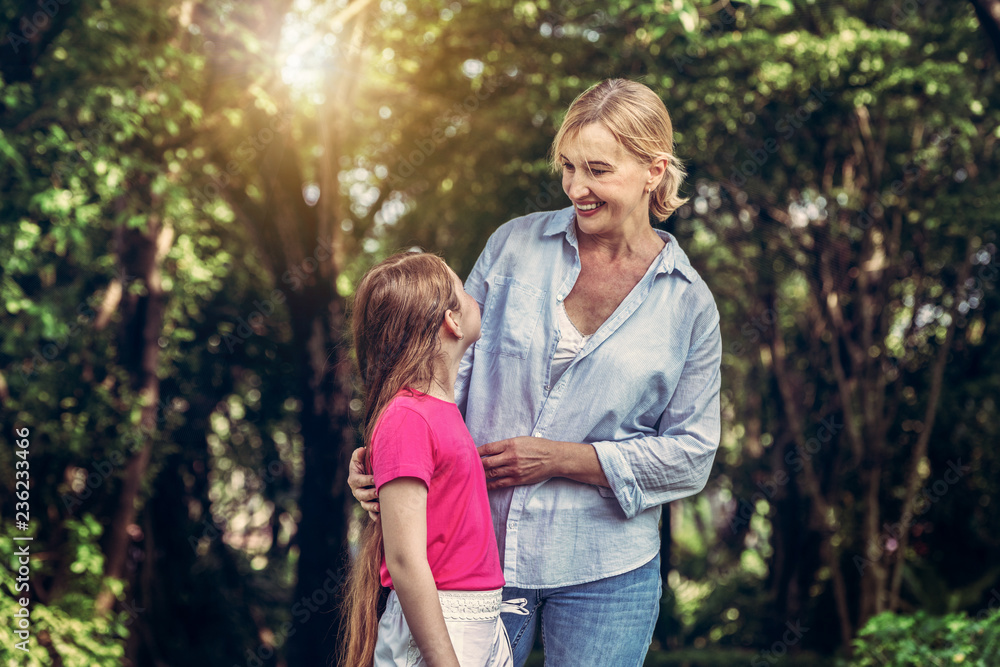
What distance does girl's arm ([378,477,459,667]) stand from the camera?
128cm

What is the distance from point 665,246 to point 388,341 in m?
0.66

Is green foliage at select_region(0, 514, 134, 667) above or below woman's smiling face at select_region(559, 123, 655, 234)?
below

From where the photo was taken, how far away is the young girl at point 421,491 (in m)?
1.29

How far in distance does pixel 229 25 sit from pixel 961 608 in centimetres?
627

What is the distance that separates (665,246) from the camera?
1728 mm

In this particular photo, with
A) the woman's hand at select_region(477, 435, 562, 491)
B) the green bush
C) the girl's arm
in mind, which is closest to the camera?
the girl's arm

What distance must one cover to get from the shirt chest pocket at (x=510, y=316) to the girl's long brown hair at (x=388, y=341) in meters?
0.21

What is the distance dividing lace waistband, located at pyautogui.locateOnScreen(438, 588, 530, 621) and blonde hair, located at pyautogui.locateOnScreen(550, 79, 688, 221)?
0.86m

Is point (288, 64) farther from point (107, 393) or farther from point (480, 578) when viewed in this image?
point (480, 578)

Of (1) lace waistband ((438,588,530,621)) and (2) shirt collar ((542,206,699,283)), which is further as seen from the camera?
(2) shirt collar ((542,206,699,283))

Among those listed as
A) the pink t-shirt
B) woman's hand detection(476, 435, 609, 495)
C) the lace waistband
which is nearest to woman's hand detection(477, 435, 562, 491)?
woman's hand detection(476, 435, 609, 495)

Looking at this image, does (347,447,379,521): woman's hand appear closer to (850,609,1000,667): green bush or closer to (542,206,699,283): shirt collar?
(542,206,699,283): shirt collar

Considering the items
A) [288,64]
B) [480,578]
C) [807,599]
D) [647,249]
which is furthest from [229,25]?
[807,599]

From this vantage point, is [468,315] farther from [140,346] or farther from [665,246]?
[140,346]
